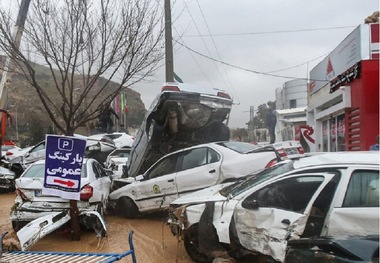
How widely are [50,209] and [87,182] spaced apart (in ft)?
2.56

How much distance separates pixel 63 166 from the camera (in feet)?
21.9

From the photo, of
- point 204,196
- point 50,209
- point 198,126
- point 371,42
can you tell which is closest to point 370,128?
point 371,42

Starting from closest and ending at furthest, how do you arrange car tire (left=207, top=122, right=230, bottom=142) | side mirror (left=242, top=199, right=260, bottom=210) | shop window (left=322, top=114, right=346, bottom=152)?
side mirror (left=242, top=199, right=260, bottom=210)
car tire (left=207, top=122, right=230, bottom=142)
shop window (left=322, top=114, right=346, bottom=152)

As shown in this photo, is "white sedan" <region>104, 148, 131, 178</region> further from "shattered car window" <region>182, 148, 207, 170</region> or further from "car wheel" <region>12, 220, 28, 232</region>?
"car wheel" <region>12, 220, 28, 232</region>

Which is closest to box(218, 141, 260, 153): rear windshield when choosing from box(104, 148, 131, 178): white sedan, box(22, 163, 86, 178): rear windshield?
box(22, 163, 86, 178): rear windshield

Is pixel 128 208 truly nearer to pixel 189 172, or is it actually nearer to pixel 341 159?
pixel 189 172


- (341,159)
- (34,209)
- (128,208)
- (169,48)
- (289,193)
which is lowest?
(128,208)

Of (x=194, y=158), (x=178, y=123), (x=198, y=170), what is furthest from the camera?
(x=178, y=123)

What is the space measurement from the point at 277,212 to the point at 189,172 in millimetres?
3468

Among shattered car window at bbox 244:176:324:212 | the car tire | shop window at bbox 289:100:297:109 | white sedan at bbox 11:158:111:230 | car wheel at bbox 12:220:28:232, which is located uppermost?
shop window at bbox 289:100:297:109

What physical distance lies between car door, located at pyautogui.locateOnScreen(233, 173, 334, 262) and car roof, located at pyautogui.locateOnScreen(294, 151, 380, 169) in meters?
0.19

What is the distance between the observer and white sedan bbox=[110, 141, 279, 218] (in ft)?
24.6

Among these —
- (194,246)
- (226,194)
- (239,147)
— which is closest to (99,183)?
(239,147)

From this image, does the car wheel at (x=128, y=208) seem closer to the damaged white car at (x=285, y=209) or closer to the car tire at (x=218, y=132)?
the car tire at (x=218, y=132)
